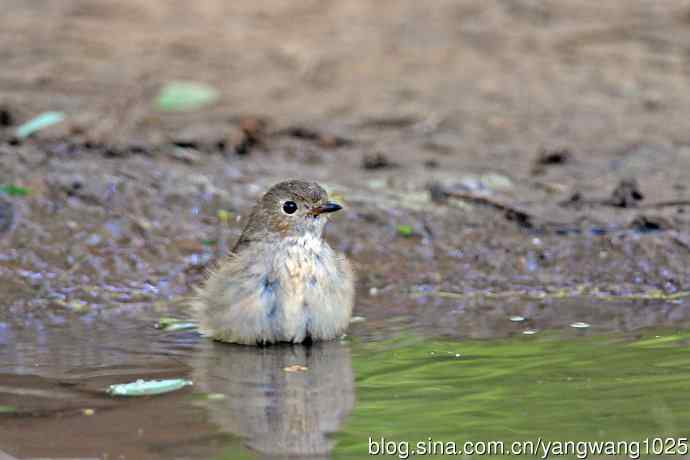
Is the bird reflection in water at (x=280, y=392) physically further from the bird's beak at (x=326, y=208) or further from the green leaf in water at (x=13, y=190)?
the green leaf in water at (x=13, y=190)

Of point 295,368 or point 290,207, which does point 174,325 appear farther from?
point 295,368

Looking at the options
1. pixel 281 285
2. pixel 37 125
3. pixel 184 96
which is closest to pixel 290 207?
pixel 281 285

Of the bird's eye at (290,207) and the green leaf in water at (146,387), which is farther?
the bird's eye at (290,207)

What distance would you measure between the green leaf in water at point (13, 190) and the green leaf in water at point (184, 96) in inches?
118

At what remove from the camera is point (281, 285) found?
6457mm

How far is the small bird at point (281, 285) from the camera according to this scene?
6.41m

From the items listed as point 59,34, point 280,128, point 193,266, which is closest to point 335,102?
point 280,128

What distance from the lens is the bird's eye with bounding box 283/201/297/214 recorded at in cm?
691

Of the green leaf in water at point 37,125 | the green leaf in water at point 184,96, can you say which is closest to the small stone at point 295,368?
the green leaf in water at point 37,125

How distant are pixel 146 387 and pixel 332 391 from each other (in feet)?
2.64

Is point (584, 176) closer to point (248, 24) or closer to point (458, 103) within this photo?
point (458, 103)

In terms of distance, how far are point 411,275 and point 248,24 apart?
19.8 feet

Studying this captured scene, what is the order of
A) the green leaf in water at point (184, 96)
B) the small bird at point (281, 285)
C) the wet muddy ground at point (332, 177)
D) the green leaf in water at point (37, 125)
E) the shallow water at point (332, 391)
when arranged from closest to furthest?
the shallow water at point (332, 391) < the wet muddy ground at point (332, 177) < the small bird at point (281, 285) < the green leaf in water at point (37, 125) < the green leaf in water at point (184, 96)

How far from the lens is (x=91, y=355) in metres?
6.22
